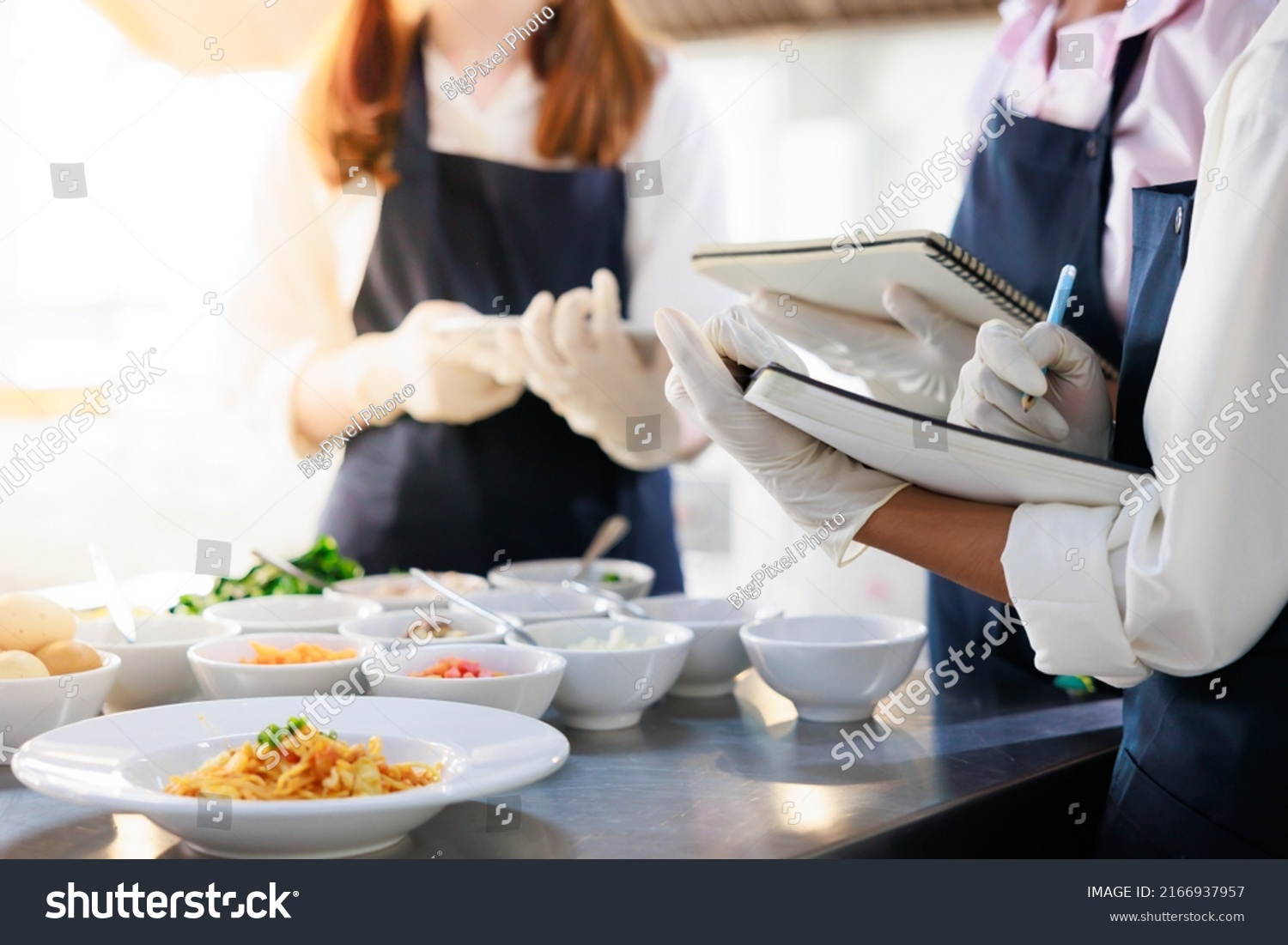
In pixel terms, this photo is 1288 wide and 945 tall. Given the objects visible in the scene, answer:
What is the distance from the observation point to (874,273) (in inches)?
43.7

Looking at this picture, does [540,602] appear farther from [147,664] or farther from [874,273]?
[874,273]

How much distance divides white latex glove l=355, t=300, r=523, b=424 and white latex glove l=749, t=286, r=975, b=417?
1001 millimetres

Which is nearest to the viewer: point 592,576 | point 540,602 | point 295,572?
point 540,602

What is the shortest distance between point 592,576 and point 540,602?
1.12 feet

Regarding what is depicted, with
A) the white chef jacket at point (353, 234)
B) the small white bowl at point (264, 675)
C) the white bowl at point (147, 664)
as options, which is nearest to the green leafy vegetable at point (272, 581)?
the white bowl at point (147, 664)

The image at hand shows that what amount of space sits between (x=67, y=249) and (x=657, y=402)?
4.12ft

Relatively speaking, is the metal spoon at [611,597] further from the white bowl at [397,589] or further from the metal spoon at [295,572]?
the metal spoon at [295,572]

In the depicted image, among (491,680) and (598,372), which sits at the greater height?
(598,372)

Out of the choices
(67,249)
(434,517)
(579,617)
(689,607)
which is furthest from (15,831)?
(67,249)

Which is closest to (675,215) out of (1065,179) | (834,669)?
(1065,179)

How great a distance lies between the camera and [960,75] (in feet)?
9.05

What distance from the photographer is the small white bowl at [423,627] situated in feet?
3.87

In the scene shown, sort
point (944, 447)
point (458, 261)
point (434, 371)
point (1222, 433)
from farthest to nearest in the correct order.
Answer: point (458, 261)
point (434, 371)
point (944, 447)
point (1222, 433)
